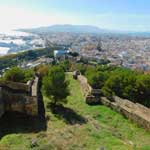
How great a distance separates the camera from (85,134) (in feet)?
43.9

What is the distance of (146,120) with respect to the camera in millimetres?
16375

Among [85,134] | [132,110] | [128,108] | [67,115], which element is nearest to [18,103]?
[67,115]

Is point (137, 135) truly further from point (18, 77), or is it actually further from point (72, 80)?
point (72, 80)

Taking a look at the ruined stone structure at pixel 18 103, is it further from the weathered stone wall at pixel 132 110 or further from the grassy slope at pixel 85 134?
the weathered stone wall at pixel 132 110

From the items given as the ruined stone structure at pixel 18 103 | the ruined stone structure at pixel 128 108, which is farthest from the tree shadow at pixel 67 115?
the ruined stone structure at pixel 128 108

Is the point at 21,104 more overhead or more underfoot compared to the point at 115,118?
more overhead

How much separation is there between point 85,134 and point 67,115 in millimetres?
4470

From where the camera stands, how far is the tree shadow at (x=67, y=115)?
649 inches

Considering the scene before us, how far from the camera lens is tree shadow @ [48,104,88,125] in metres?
16.5

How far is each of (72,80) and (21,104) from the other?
52.2 ft

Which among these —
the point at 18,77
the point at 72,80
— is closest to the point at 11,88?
the point at 18,77

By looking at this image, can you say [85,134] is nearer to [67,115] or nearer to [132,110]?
[67,115]

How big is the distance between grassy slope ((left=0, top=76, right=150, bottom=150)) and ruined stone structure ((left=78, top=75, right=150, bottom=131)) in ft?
1.16

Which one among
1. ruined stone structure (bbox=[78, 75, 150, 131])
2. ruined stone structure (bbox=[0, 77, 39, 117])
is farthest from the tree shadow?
ruined stone structure (bbox=[78, 75, 150, 131])
